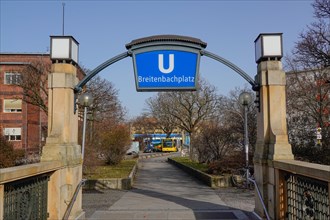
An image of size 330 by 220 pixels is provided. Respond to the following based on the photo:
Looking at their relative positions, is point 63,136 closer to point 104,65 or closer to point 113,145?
point 104,65

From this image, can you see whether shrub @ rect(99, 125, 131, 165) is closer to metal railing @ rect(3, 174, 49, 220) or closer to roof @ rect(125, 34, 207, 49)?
roof @ rect(125, 34, 207, 49)

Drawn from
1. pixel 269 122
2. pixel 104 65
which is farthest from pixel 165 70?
pixel 269 122

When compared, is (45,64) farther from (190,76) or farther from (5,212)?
(5,212)

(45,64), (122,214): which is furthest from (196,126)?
(122,214)

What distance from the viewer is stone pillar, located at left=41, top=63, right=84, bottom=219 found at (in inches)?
338

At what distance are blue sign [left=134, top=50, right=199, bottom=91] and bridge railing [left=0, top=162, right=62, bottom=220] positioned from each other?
288 centimetres

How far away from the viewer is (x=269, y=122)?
892 centimetres

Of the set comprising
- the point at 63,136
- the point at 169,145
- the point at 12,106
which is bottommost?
the point at 169,145

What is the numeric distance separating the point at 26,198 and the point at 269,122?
17.6ft

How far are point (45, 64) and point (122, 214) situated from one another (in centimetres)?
2588

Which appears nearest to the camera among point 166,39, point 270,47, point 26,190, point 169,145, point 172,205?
point 26,190

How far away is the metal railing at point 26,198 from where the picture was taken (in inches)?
227

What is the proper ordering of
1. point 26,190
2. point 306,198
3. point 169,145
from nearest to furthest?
point 306,198
point 26,190
point 169,145

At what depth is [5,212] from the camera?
5.61 m
